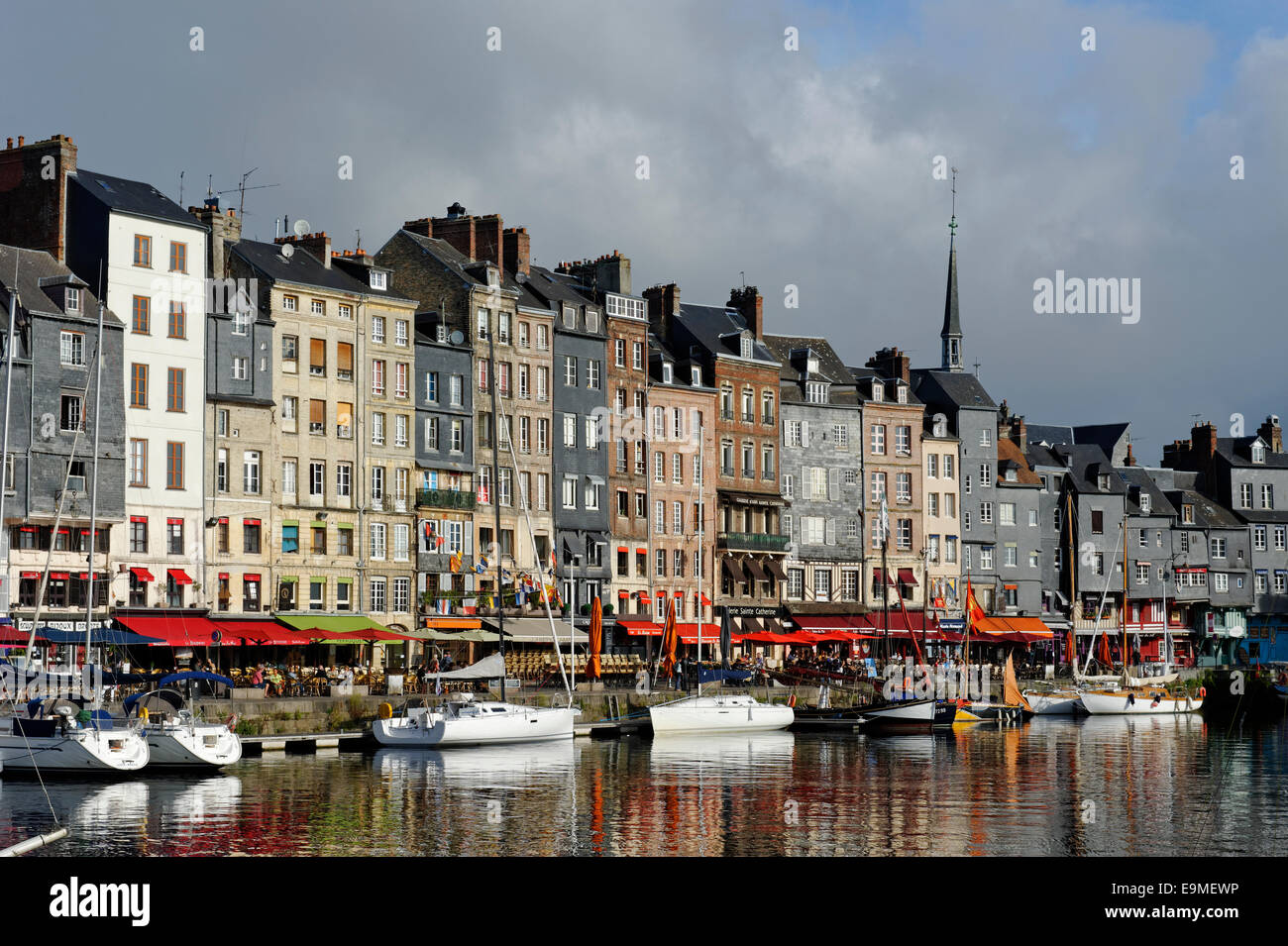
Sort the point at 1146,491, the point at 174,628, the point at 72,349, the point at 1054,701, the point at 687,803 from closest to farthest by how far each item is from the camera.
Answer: the point at 687,803, the point at 72,349, the point at 174,628, the point at 1054,701, the point at 1146,491

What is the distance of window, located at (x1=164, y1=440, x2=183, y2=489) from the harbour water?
1560 centimetres

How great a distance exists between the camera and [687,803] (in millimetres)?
41688

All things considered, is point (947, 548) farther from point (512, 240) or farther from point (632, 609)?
point (512, 240)

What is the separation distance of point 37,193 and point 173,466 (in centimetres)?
1149

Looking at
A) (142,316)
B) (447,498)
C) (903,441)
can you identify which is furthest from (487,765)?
(903,441)

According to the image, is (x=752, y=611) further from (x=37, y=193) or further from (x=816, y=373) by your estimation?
(x=37, y=193)

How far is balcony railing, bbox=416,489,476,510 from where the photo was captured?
75.2 metres

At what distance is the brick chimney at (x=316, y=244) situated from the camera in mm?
74688

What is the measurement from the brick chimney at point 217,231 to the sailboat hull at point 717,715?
24779 mm

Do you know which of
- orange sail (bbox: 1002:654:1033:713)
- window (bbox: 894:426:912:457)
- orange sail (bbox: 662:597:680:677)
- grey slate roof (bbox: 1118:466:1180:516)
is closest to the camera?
orange sail (bbox: 662:597:680:677)

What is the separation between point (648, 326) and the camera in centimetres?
9119

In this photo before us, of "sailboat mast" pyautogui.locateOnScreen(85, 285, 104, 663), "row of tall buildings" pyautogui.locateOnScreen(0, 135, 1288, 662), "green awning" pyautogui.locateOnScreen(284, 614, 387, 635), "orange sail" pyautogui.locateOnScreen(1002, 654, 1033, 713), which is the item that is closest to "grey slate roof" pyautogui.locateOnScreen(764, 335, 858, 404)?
"row of tall buildings" pyautogui.locateOnScreen(0, 135, 1288, 662)

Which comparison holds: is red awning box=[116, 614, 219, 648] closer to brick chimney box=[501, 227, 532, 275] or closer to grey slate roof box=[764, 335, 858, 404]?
brick chimney box=[501, 227, 532, 275]

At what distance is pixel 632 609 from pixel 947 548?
81.6 feet
